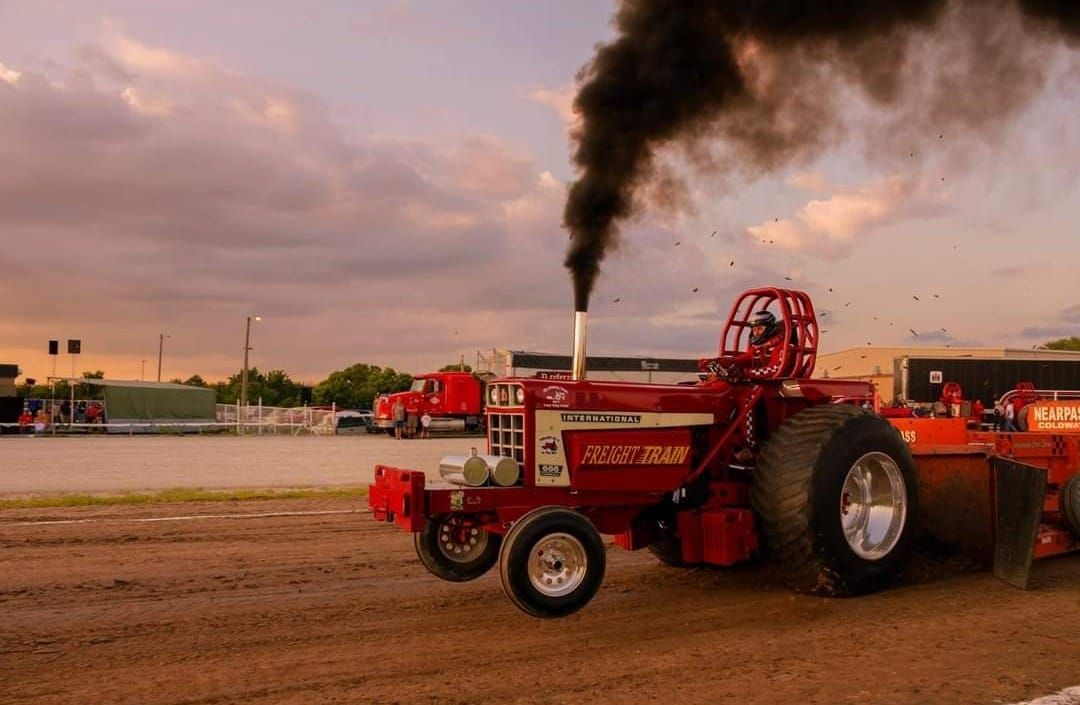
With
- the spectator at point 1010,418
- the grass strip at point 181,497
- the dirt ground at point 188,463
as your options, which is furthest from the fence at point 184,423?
the spectator at point 1010,418

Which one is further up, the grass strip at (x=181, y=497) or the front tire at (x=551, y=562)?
the front tire at (x=551, y=562)

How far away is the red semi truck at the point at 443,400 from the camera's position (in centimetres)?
3375

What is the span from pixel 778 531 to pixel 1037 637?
62.2 inches

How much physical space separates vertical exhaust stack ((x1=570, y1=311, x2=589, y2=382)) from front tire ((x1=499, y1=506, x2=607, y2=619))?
3.40 ft

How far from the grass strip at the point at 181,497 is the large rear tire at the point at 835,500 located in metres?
8.06

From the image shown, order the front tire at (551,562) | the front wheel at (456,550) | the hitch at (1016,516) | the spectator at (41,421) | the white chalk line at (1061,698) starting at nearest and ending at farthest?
the white chalk line at (1061,698) → the front tire at (551,562) → the front wheel at (456,550) → the hitch at (1016,516) → the spectator at (41,421)

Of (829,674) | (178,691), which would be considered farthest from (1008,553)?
(178,691)

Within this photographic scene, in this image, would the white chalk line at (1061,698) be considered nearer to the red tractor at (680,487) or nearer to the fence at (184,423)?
the red tractor at (680,487)

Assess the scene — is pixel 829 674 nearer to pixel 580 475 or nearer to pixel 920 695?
pixel 920 695

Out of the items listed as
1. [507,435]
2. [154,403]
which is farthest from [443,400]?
[507,435]

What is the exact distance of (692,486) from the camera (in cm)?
650

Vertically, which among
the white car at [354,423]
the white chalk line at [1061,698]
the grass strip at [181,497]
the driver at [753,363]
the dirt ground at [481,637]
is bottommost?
the grass strip at [181,497]

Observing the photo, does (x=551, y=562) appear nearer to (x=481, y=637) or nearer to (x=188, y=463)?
(x=481, y=637)

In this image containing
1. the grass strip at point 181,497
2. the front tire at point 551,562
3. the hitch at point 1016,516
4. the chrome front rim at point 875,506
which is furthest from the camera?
the grass strip at point 181,497
